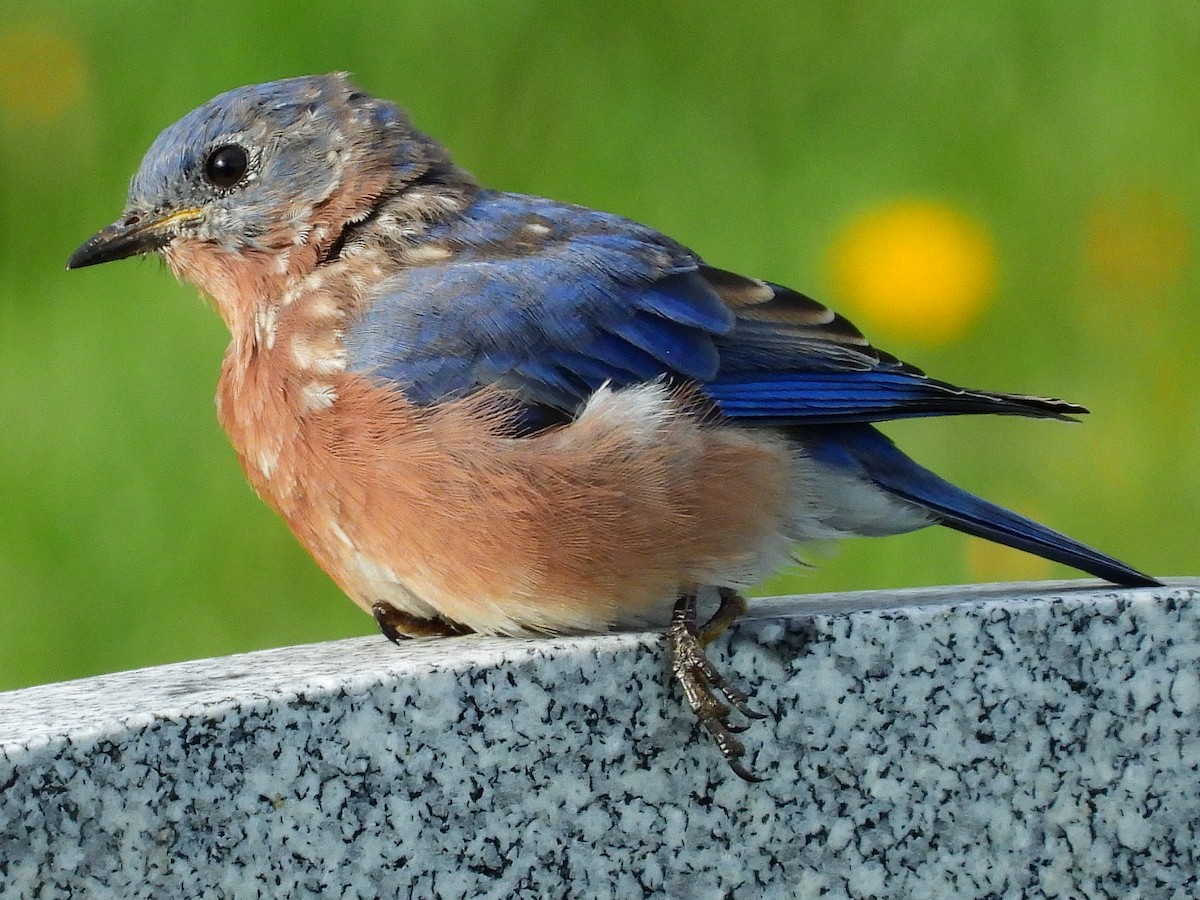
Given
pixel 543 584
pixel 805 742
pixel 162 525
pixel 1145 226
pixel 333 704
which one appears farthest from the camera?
pixel 1145 226

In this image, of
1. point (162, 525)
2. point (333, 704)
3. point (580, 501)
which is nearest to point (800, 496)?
point (580, 501)

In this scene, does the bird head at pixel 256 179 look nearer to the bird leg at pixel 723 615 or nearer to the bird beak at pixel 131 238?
the bird beak at pixel 131 238

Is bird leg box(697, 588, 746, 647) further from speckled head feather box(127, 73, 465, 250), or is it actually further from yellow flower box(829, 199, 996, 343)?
yellow flower box(829, 199, 996, 343)

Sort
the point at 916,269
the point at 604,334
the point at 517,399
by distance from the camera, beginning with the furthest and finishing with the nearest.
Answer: the point at 916,269
the point at 604,334
the point at 517,399

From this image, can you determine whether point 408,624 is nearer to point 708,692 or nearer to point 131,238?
point 708,692

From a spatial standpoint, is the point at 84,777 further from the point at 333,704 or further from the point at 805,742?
the point at 805,742

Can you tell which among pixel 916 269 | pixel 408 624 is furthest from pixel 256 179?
pixel 916 269
